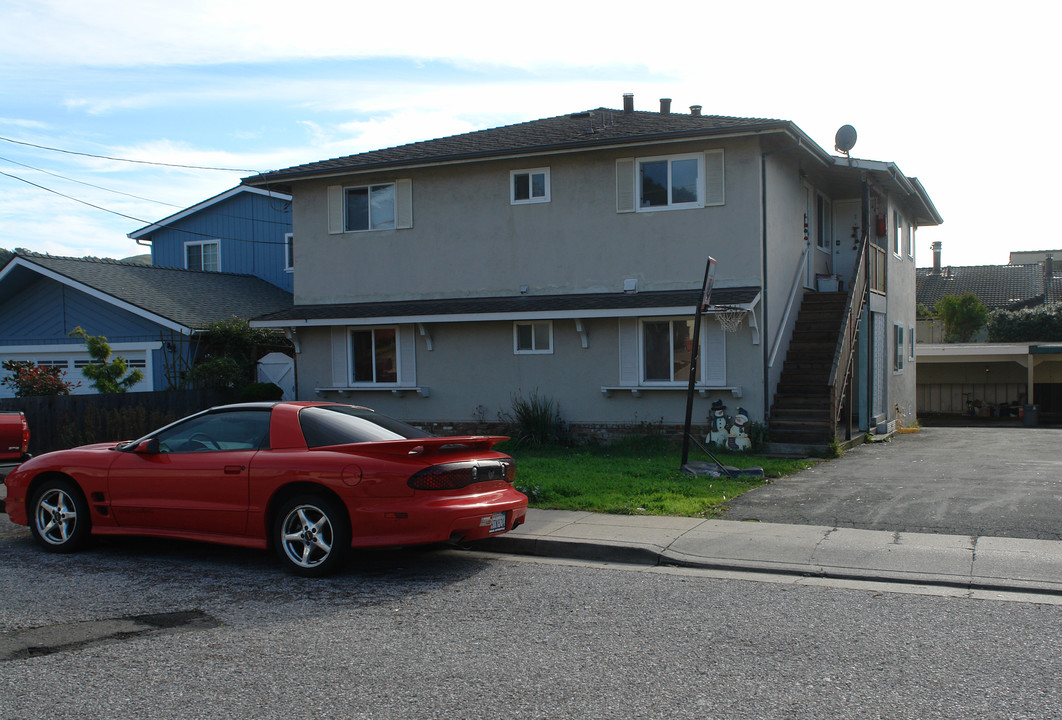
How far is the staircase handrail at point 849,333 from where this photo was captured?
1534 centimetres

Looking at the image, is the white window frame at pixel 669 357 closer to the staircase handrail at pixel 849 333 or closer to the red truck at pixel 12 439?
the staircase handrail at pixel 849 333

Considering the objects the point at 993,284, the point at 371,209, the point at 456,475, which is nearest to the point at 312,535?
the point at 456,475

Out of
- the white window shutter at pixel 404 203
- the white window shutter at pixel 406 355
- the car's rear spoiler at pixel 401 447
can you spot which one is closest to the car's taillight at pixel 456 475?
the car's rear spoiler at pixel 401 447

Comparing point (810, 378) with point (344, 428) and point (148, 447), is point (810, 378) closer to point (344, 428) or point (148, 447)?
point (344, 428)

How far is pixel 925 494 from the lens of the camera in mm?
A: 10711

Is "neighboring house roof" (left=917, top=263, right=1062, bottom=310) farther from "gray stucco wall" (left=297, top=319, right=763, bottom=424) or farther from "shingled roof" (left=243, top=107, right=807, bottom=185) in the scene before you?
"gray stucco wall" (left=297, top=319, right=763, bottom=424)

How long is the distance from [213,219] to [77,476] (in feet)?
71.3

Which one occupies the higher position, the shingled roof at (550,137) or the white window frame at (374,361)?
the shingled roof at (550,137)

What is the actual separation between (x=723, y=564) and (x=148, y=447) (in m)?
5.08

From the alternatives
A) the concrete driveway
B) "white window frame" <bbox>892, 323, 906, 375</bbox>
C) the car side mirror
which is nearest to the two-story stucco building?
"white window frame" <bbox>892, 323, 906, 375</bbox>

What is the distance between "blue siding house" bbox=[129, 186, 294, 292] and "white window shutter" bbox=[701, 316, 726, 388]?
1478 centimetres

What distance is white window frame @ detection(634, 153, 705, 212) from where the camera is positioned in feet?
52.4

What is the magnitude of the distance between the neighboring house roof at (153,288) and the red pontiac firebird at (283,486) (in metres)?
12.5

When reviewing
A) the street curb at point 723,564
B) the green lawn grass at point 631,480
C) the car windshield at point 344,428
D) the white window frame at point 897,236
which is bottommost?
the street curb at point 723,564
